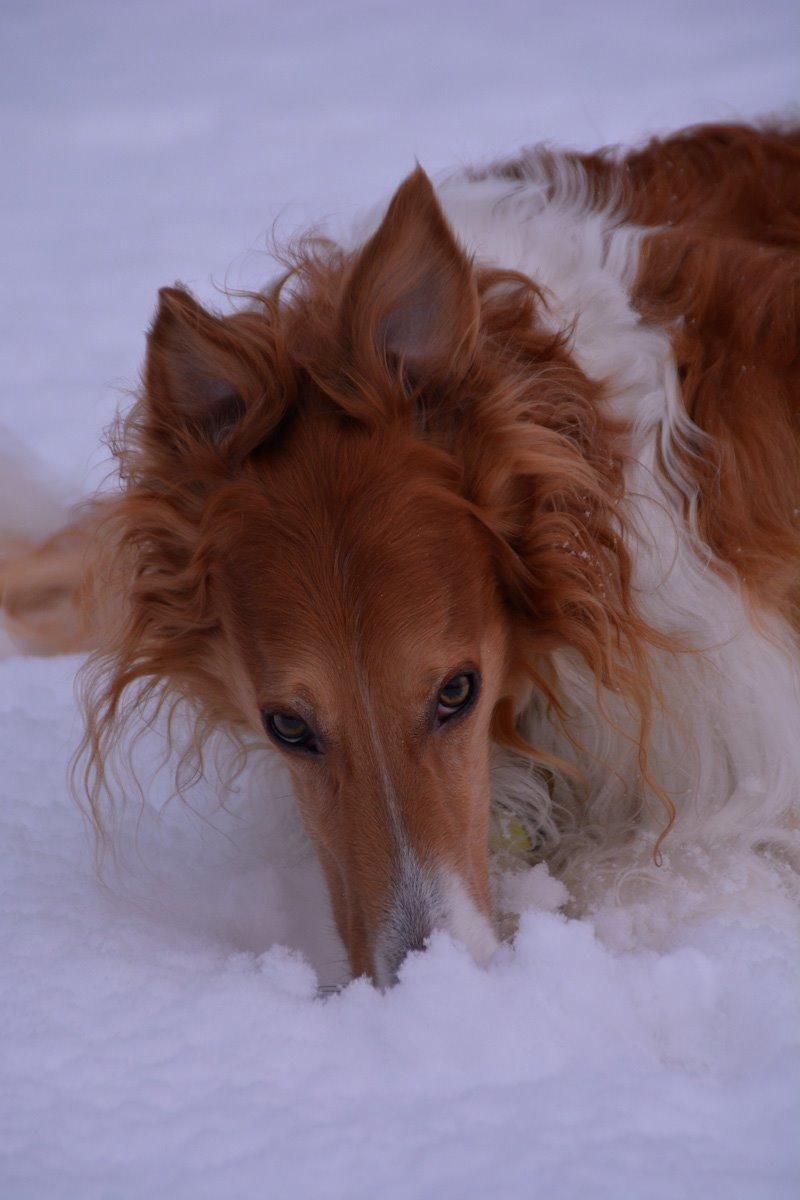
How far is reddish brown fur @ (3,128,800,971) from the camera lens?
7.17 ft

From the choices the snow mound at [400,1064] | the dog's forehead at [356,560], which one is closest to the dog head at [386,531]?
the dog's forehead at [356,560]

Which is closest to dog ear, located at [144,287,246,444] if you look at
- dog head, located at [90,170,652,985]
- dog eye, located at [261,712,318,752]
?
dog head, located at [90,170,652,985]

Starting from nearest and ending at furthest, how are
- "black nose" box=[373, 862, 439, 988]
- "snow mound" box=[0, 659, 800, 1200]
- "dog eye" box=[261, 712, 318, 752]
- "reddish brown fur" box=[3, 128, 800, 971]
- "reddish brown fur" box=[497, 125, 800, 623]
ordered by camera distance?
1. "snow mound" box=[0, 659, 800, 1200]
2. "black nose" box=[373, 862, 439, 988]
3. "reddish brown fur" box=[3, 128, 800, 971]
4. "dog eye" box=[261, 712, 318, 752]
5. "reddish brown fur" box=[497, 125, 800, 623]

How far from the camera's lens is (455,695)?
2.30m

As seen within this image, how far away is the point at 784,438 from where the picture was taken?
8.53 feet

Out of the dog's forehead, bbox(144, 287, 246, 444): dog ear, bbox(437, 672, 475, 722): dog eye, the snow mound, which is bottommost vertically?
the snow mound

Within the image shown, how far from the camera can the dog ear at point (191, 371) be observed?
2207 mm

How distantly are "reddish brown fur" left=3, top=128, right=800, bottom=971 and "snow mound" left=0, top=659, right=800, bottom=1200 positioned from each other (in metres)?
0.30

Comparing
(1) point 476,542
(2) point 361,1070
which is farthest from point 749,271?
(2) point 361,1070

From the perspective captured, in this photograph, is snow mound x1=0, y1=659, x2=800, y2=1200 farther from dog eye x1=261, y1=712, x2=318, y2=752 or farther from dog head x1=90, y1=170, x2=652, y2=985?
dog eye x1=261, y1=712, x2=318, y2=752

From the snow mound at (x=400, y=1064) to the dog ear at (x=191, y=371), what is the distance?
106cm

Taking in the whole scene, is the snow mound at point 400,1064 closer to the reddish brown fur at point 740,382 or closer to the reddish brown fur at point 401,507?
the reddish brown fur at point 401,507

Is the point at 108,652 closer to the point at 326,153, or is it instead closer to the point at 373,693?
the point at 373,693

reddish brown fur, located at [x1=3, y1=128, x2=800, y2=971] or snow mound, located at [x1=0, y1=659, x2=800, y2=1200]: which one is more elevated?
reddish brown fur, located at [x1=3, y1=128, x2=800, y2=971]
